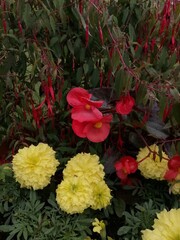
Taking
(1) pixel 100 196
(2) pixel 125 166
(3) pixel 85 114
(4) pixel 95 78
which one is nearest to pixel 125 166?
(2) pixel 125 166

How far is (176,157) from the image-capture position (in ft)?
5.23

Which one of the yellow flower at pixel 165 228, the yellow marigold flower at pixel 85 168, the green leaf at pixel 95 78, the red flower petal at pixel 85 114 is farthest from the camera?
the green leaf at pixel 95 78

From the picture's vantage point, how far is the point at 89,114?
1.59m

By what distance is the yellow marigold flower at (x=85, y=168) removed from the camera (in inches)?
65.6

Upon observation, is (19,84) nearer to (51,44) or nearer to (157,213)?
(51,44)

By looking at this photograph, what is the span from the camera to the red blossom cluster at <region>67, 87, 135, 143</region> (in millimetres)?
1578

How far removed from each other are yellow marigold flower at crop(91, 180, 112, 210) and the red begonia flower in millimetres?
255

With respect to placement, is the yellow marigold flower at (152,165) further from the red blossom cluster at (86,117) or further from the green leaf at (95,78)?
the green leaf at (95,78)

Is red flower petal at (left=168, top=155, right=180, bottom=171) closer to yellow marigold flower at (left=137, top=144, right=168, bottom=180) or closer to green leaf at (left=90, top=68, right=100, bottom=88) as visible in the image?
yellow marigold flower at (left=137, top=144, right=168, bottom=180)

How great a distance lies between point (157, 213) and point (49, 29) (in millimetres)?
694

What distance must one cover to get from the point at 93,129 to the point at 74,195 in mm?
213

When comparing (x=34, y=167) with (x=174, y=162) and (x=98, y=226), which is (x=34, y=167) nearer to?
(x=98, y=226)

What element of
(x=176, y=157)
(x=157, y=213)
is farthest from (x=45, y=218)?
(x=176, y=157)

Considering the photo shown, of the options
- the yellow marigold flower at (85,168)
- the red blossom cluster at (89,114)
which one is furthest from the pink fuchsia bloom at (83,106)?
the yellow marigold flower at (85,168)
